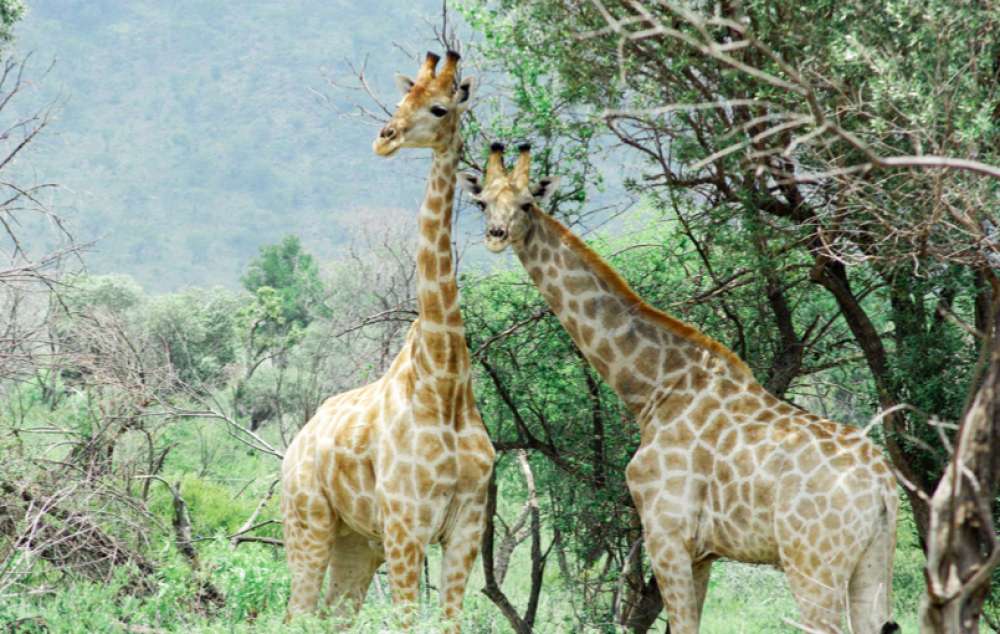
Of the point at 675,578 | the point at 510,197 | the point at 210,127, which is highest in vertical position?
the point at 210,127

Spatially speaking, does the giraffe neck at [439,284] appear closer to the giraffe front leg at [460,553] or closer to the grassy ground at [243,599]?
the giraffe front leg at [460,553]

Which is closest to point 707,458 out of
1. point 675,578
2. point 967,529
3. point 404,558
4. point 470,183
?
point 675,578

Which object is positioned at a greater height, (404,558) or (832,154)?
(832,154)

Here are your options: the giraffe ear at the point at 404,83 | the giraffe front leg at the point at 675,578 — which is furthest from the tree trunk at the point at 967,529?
the giraffe ear at the point at 404,83

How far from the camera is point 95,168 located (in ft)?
244

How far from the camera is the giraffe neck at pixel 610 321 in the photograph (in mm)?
7098

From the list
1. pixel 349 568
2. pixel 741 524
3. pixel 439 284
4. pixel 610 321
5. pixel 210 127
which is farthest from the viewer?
pixel 210 127

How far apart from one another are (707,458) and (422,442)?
1.43 metres

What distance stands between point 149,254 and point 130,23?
21506mm

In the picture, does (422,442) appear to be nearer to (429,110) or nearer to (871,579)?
(429,110)

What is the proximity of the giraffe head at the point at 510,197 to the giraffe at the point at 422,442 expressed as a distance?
0.21 m

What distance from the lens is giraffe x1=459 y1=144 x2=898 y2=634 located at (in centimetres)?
622

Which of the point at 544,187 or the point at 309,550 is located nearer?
the point at 544,187

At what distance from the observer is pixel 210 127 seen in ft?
267
